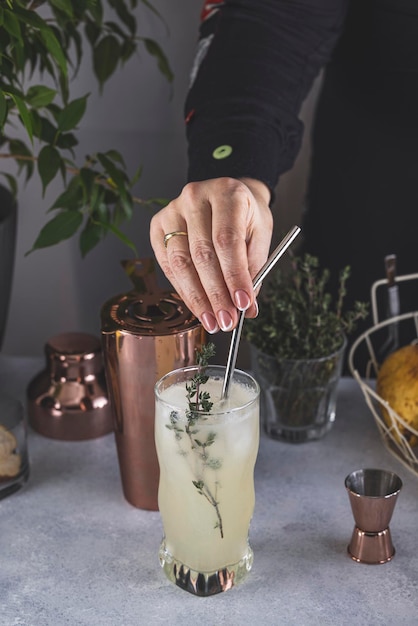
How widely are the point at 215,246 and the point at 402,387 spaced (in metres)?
0.31

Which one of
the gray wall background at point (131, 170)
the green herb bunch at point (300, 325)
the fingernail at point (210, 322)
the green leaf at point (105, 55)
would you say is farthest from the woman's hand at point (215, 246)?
the gray wall background at point (131, 170)

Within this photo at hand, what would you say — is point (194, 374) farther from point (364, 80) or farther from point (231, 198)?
point (364, 80)

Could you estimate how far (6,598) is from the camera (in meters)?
0.88

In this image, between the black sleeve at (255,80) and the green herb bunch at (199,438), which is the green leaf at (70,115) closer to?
the black sleeve at (255,80)

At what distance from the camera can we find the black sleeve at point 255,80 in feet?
3.75

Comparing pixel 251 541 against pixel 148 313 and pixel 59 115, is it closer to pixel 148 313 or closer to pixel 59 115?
pixel 148 313

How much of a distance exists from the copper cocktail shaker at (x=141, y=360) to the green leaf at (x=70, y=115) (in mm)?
231

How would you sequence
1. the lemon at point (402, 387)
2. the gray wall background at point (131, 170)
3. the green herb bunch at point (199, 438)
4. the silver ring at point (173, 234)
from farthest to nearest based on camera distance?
1. the gray wall background at point (131, 170)
2. the lemon at point (402, 387)
3. the silver ring at point (173, 234)
4. the green herb bunch at point (199, 438)

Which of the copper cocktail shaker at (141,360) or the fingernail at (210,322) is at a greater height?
the fingernail at (210,322)

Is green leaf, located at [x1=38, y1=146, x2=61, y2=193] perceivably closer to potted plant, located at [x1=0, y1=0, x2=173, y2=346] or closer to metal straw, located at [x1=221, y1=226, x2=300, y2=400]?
potted plant, located at [x1=0, y1=0, x2=173, y2=346]

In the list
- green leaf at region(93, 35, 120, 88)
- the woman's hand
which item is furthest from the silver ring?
green leaf at region(93, 35, 120, 88)

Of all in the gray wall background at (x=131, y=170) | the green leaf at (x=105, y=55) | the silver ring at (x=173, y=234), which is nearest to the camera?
the silver ring at (x=173, y=234)

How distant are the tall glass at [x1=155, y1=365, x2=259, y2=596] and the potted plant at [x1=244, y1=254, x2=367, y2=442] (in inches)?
8.9

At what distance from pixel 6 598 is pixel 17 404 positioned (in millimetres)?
259
